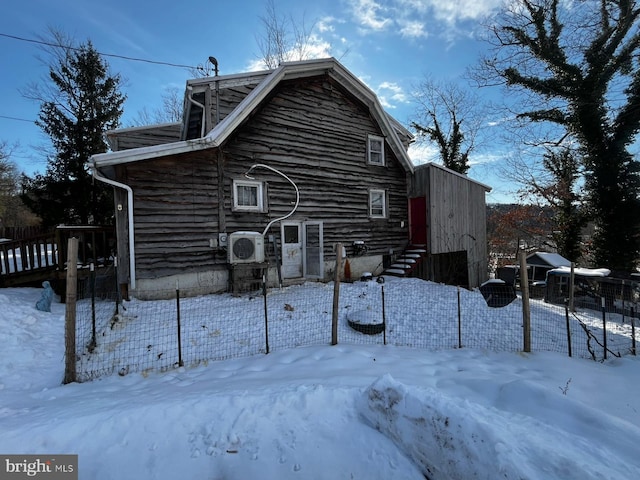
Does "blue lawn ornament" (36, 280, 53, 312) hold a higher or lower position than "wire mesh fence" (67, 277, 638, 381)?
higher

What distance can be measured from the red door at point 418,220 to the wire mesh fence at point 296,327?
4.03m

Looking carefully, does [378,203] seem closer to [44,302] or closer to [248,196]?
[248,196]

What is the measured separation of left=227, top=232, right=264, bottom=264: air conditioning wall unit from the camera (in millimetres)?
8195

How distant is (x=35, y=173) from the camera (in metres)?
15.2

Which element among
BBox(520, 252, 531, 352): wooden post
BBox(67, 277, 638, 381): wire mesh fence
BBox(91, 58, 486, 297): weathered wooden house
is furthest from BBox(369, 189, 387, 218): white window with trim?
BBox(520, 252, 531, 352): wooden post

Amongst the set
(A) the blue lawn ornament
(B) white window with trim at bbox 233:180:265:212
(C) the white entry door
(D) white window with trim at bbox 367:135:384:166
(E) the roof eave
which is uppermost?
(D) white window with trim at bbox 367:135:384:166

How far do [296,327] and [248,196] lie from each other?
473cm

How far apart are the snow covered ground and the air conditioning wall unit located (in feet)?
13.9

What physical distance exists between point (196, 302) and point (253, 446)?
543 centimetres

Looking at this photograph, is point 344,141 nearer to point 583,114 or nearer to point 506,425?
point 506,425

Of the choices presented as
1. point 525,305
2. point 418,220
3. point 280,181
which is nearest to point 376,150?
point 418,220

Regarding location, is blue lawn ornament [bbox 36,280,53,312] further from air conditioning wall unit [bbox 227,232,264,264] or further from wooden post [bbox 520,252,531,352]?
wooden post [bbox 520,252,531,352]

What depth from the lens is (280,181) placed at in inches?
378

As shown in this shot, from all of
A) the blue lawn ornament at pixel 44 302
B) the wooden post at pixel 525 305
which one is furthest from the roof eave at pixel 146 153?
the wooden post at pixel 525 305
